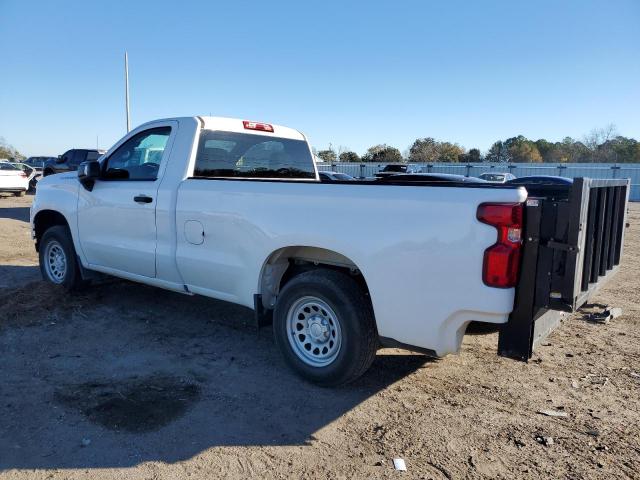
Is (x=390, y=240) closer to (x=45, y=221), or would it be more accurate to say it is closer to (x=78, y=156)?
(x=45, y=221)

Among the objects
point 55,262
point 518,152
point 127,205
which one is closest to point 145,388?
point 127,205

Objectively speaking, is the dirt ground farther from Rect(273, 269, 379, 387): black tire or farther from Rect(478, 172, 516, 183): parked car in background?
Rect(478, 172, 516, 183): parked car in background

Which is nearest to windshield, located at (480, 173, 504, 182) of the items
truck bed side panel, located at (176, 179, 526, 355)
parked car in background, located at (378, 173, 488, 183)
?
parked car in background, located at (378, 173, 488, 183)

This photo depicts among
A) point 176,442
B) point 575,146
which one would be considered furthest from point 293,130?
point 575,146

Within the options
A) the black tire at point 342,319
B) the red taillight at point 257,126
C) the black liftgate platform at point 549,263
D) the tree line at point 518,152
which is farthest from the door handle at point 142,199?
the tree line at point 518,152

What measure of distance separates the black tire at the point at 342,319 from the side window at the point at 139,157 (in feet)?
6.69

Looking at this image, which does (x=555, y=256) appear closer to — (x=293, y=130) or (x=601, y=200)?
(x=601, y=200)

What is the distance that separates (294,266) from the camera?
4.43m

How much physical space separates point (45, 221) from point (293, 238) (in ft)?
14.2

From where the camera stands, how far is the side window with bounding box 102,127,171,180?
5.15 m

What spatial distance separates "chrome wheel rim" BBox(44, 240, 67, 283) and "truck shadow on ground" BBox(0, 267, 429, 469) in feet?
2.03

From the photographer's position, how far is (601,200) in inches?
141

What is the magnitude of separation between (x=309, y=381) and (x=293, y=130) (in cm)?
322

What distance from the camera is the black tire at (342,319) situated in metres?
3.70
